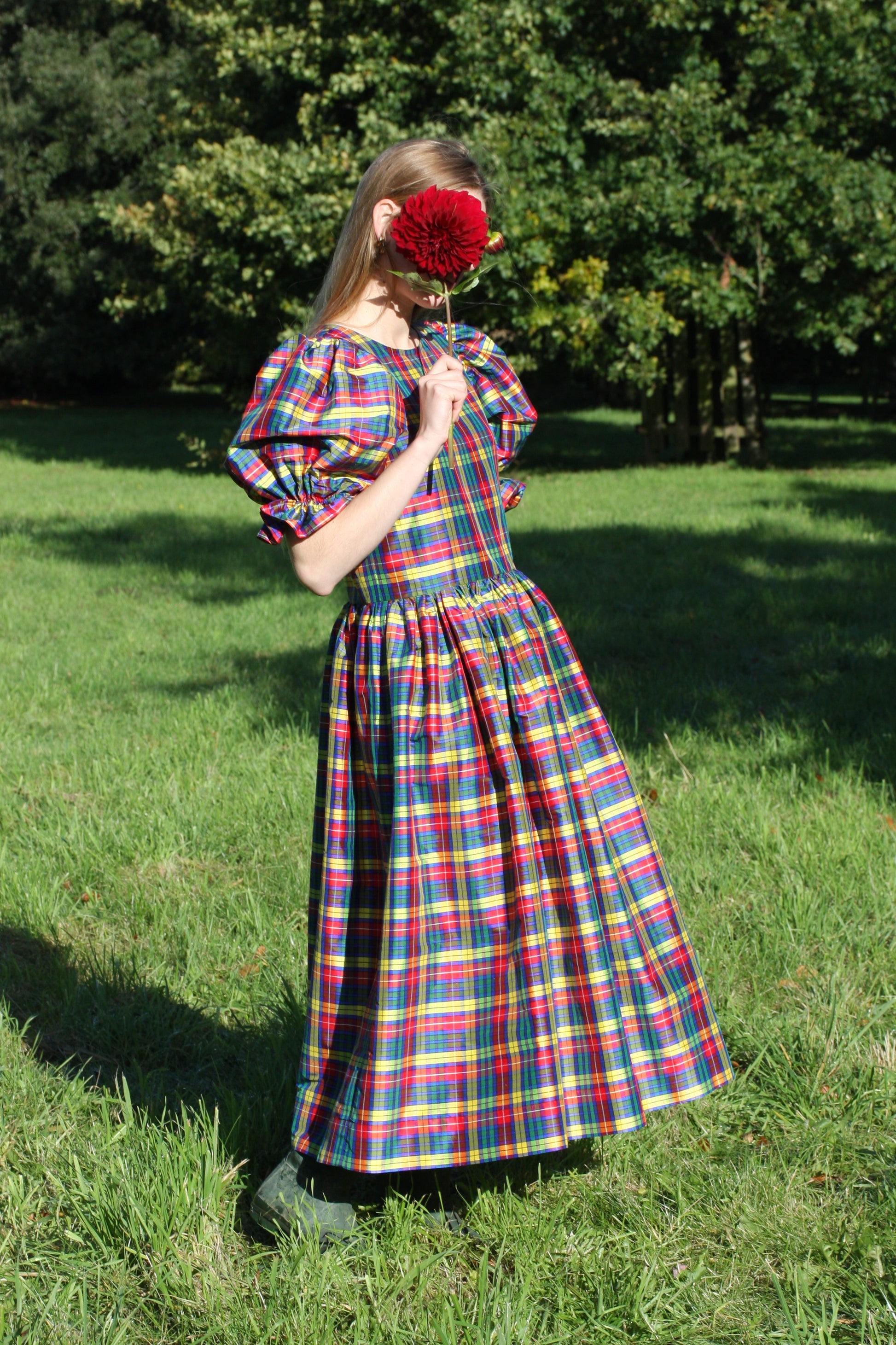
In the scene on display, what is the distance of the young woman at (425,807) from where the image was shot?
1.96 m

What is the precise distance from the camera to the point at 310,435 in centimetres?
193

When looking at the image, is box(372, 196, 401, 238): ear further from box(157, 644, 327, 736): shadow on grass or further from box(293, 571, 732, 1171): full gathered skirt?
box(157, 644, 327, 736): shadow on grass

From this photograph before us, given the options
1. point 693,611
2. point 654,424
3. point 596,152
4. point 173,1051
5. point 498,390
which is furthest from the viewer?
point 654,424

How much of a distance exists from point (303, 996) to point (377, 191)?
191cm

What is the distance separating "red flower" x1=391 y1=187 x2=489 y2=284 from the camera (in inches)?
74.6

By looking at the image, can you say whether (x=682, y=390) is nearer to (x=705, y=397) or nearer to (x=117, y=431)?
(x=705, y=397)

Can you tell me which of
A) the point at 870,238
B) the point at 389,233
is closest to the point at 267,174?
the point at 870,238

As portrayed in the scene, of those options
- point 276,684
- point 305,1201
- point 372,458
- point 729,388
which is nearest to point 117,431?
point 729,388

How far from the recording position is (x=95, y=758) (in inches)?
185

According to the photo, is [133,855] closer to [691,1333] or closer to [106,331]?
[691,1333]

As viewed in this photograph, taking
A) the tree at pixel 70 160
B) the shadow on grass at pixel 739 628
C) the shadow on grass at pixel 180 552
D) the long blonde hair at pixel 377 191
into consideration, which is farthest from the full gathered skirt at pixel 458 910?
the tree at pixel 70 160

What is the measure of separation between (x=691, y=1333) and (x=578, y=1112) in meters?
0.39

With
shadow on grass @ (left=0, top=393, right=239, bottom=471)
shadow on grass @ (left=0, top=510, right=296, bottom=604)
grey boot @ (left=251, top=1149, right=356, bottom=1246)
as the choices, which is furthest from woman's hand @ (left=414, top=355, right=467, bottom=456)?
shadow on grass @ (left=0, top=393, right=239, bottom=471)

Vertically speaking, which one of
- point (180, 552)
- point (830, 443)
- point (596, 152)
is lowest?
point (180, 552)
